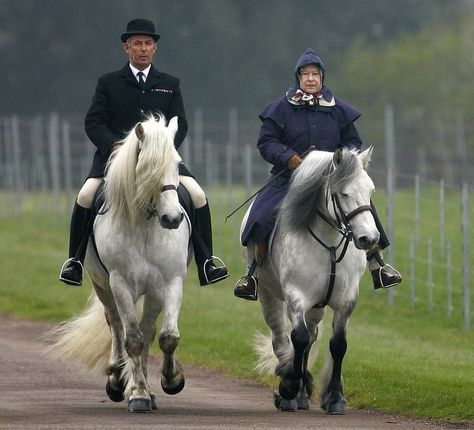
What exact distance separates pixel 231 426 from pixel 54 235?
25.2 meters

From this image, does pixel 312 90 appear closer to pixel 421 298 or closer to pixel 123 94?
pixel 123 94

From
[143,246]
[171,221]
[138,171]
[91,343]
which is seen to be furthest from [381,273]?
[91,343]

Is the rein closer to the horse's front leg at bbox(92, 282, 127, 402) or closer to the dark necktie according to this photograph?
the horse's front leg at bbox(92, 282, 127, 402)

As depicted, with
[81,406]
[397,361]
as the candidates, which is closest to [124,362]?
[81,406]

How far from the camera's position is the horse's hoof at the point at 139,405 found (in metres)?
11.8

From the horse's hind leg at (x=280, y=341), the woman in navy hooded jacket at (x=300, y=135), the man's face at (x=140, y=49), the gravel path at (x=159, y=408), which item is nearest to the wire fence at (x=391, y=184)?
the gravel path at (x=159, y=408)

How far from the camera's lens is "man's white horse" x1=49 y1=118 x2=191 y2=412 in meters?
11.5

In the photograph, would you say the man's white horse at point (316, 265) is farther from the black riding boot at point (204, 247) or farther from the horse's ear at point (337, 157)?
the black riding boot at point (204, 247)

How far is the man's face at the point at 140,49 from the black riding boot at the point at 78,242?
128cm

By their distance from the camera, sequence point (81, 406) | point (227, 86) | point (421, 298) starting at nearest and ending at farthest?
point (81, 406) → point (421, 298) → point (227, 86)

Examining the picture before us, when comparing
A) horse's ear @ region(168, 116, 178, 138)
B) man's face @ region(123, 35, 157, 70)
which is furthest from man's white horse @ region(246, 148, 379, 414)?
man's face @ region(123, 35, 157, 70)

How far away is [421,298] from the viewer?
77.9ft

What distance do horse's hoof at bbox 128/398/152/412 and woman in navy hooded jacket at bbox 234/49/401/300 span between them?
5.04 feet

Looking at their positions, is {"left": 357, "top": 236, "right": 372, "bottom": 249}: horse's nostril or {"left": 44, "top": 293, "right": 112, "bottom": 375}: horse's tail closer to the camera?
{"left": 357, "top": 236, "right": 372, "bottom": 249}: horse's nostril
